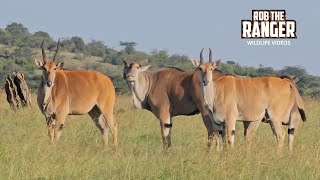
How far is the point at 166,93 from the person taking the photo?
35.4ft

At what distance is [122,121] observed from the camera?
1287cm

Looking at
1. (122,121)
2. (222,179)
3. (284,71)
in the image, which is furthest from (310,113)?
(284,71)

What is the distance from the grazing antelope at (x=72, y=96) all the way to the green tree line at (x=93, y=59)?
52.4 ft

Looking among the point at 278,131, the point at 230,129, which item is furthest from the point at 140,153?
the point at 278,131

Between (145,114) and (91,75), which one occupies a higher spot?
(91,75)

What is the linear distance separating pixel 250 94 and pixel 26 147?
142 inches

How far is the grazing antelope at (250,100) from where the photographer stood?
985cm

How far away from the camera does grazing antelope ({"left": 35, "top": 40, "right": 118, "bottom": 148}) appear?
1012 centimetres

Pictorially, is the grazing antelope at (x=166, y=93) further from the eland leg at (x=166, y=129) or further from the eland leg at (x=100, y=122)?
the eland leg at (x=100, y=122)

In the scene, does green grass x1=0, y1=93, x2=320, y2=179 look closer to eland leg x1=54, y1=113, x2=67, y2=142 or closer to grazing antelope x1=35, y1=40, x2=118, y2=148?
eland leg x1=54, y1=113, x2=67, y2=142

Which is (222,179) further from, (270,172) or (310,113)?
(310,113)

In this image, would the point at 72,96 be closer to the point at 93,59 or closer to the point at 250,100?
the point at 250,100

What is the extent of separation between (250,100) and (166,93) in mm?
1323

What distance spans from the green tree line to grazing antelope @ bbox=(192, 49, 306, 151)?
16.9 m
